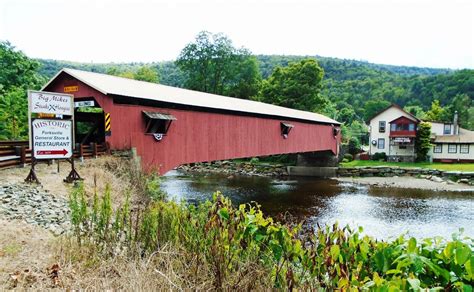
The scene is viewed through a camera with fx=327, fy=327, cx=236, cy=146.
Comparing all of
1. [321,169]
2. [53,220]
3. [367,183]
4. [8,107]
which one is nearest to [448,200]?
[367,183]

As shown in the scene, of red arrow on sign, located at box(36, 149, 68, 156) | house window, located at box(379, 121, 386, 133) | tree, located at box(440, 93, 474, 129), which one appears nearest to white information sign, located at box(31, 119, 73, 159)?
red arrow on sign, located at box(36, 149, 68, 156)

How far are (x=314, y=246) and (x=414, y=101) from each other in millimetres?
68485

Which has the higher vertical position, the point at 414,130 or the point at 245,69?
the point at 245,69

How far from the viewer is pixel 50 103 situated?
7180 mm

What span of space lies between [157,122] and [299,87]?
962 inches

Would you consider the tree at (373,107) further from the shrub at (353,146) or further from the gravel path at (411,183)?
the gravel path at (411,183)

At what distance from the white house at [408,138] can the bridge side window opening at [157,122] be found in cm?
2516

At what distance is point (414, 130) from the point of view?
29438 millimetres

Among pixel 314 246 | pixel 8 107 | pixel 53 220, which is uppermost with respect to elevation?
pixel 8 107

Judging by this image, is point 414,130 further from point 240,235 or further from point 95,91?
point 240,235

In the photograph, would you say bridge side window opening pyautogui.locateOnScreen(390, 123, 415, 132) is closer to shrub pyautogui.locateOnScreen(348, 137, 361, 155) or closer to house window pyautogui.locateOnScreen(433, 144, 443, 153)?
house window pyautogui.locateOnScreen(433, 144, 443, 153)

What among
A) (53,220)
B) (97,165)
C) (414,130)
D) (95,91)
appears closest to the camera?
(53,220)

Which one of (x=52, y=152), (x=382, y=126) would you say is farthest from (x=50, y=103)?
(x=382, y=126)

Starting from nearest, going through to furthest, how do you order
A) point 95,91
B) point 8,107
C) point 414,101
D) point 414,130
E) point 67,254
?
1. point 67,254
2. point 95,91
3. point 8,107
4. point 414,130
5. point 414,101
